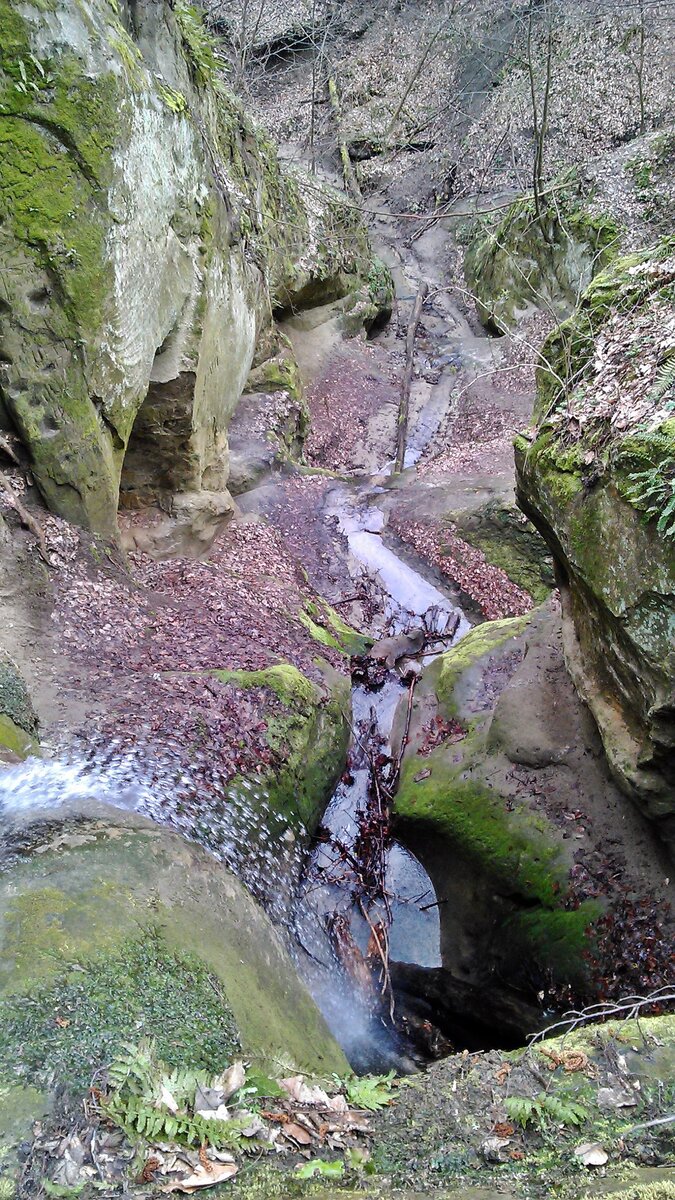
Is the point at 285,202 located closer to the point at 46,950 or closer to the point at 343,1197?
the point at 46,950

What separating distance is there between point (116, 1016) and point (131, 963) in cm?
41

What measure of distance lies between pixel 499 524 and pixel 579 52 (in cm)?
1851

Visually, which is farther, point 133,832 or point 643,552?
point 133,832

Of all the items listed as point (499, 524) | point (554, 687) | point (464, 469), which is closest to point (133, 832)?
point (554, 687)

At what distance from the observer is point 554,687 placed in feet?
25.0

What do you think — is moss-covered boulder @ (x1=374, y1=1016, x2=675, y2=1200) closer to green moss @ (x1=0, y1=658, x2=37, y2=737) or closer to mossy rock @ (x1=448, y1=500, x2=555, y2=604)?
green moss @ (x1=0, y1=658, x2=37, y2=737)

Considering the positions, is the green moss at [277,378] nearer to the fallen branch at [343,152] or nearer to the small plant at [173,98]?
the small plant at [173,98]

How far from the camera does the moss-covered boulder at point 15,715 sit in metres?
5.63

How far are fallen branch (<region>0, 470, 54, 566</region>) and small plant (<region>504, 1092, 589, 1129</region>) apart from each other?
21.7ft

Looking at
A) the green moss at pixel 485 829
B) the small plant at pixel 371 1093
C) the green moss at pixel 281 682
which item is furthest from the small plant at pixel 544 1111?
the green moss at pixel 281 682

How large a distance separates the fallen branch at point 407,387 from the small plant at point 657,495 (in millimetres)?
10867

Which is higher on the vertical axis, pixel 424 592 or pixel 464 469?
pixel 464 469

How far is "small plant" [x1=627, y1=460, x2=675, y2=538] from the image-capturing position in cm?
455

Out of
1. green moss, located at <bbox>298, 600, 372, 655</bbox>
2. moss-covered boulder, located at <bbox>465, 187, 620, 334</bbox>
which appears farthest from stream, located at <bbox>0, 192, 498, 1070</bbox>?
moss-covered boulder, located at <bbox>465, 187, 620, 334</bbox>
